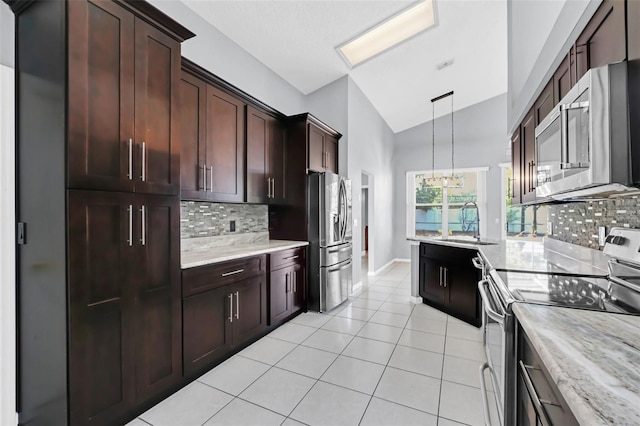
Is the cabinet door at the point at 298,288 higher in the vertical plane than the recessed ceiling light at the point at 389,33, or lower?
lower

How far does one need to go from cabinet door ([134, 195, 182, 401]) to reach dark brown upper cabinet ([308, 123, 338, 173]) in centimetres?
212

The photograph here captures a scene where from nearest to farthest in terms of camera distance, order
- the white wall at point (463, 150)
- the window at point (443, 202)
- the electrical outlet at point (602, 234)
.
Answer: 1. the electrical outlet at point (602, 234)
2. the white wall at point (463, 150)
3. the window at point (443, 202)

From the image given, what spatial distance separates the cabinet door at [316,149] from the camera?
3682 millimetres

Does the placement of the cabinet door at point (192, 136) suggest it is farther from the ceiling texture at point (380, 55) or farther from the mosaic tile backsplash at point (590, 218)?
the mosaic tile backsplash at point (590, 218)

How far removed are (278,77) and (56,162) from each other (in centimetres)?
321

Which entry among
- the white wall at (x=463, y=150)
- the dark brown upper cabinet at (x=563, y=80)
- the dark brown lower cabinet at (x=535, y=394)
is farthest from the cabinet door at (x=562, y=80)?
the white wall at (x=463, y=150)

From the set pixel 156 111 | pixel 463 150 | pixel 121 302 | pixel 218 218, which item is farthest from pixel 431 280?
pixel 463 150

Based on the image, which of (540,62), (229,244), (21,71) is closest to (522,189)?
(540,62)

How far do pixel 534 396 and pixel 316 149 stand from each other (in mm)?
3347

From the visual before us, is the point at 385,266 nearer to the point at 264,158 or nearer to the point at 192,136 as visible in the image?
the point at 264,158

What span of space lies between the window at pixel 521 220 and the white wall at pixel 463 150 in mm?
139

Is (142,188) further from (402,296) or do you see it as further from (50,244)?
(402,296)

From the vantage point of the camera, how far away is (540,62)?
2238mm

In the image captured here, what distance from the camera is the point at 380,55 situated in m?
3.95
